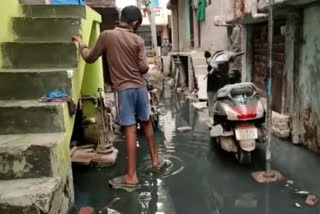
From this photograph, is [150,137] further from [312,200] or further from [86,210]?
[312,200]

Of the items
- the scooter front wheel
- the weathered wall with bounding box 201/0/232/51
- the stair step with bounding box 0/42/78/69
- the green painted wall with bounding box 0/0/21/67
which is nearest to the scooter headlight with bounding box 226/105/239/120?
the scooter front wheel

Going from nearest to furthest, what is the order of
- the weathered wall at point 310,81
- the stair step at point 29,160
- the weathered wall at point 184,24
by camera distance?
1. the stair step at point 29,160
2. the weathered wall at point 310,81
3. the weathered wall at point 184,24

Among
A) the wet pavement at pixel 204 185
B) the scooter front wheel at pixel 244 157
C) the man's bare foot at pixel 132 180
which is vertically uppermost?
the scooter front wheel at pixel 244 157

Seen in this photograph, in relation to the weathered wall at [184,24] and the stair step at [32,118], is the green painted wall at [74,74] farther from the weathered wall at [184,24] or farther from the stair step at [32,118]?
the weathered wall at [184,24]

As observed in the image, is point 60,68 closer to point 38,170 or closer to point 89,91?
point 38,170

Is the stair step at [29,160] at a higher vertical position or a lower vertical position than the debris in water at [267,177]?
higher

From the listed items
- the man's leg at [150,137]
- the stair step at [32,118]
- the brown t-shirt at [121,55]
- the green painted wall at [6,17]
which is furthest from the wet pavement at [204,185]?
the green painted wall at [6,17]

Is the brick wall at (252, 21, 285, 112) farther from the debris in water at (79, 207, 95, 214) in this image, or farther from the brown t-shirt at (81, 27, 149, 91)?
the debris in water at (79, 207, 95, 214)

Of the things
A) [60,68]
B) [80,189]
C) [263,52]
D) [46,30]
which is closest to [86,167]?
[80,189]

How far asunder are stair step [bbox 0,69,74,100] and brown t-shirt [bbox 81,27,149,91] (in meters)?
0.46

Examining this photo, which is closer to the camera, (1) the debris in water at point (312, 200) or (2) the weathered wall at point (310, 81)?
(1) the debris in water at point (312, 200)

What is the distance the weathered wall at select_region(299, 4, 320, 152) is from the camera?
5.18 metres

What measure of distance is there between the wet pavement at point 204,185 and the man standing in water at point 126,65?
34cm

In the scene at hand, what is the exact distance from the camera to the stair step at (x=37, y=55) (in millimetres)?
4172
